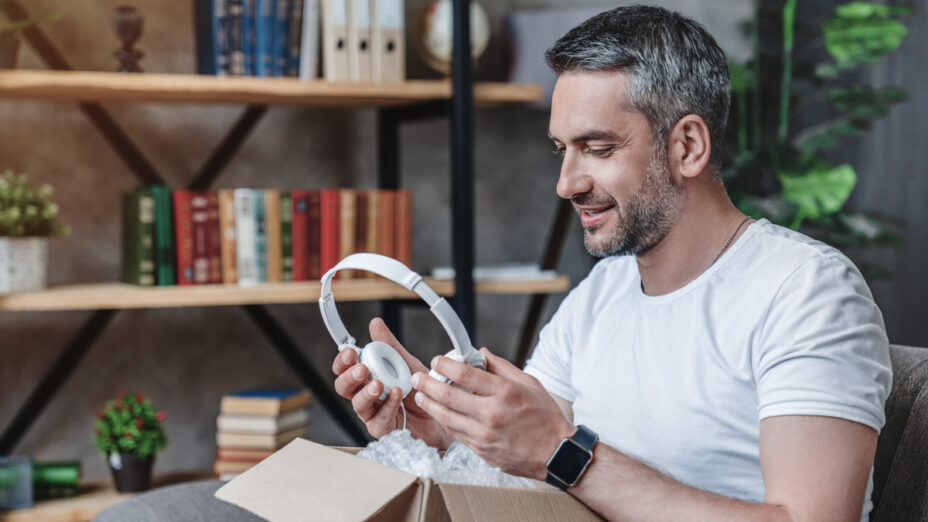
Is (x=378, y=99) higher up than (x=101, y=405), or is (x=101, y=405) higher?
(x=378, y=99)

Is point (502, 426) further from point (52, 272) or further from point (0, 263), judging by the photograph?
point (52, 272)

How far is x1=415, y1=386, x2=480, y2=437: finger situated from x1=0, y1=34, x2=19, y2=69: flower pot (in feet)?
4.99

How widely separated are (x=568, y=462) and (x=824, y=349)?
0.28m

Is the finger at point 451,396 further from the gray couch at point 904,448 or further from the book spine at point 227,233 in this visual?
the book spine at point 227,233

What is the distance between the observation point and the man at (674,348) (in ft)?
2.86

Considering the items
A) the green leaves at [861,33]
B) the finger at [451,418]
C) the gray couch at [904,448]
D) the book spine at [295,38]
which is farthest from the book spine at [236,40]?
the green leaves at [861,33]

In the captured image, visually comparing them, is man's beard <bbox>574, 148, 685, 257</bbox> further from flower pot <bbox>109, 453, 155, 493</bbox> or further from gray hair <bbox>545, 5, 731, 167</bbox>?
flower pot <bbox>109, 453, 155, 493</bbox>

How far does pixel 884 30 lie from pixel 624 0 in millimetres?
726

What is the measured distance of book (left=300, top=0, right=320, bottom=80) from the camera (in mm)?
2070

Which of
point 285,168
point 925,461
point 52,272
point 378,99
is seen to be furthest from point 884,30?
point 52,272

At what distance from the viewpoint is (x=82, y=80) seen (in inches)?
74.7

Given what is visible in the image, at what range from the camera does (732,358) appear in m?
1.02

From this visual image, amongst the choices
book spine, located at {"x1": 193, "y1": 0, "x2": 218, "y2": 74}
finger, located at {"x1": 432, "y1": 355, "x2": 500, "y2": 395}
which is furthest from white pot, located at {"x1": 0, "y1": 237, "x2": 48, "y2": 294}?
finger, located at {"x1": 432, "y1": 355, "x2": 500, "y2": 395}

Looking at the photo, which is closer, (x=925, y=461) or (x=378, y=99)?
(x=925, y=461)
